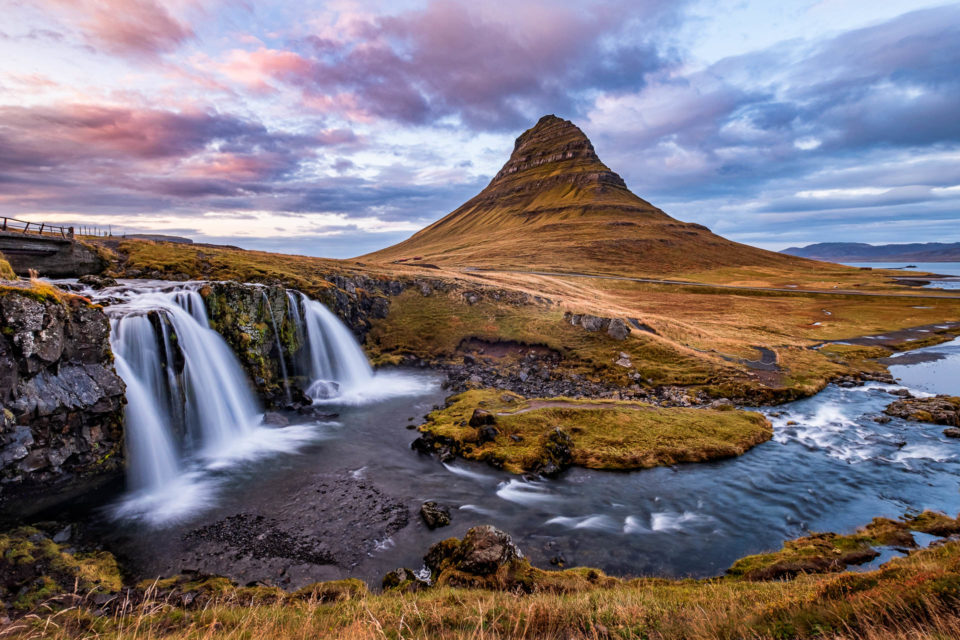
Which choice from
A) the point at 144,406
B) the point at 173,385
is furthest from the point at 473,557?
the point at 173,385

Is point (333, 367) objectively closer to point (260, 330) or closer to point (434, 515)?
point (260, 330)

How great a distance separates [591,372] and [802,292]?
94586 millimetres

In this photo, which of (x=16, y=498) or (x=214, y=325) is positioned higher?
(x=214, y=325)

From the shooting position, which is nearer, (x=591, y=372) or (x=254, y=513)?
(x=254, y=513)

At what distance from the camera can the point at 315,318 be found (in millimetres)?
39938

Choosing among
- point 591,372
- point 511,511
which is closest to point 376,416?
point 511,511

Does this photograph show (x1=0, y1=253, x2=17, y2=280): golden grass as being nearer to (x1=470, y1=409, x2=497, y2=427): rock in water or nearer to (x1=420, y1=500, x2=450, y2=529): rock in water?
(x1=420, y1=500, x2=450, y2=529): rock in water

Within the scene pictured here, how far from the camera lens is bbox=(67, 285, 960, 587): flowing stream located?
15.9 metres

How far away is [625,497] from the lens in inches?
775

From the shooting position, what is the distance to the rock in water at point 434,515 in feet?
57.6

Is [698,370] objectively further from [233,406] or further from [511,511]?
[233,406]

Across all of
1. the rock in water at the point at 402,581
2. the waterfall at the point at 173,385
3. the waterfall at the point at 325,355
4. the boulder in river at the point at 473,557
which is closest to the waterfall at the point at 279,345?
the waterfall at the point at 325,355

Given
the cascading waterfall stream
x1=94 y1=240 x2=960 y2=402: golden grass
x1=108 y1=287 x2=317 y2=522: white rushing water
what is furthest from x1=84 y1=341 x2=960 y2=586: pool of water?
x1=94 y1=240 x2=960 y2=402: golden grass

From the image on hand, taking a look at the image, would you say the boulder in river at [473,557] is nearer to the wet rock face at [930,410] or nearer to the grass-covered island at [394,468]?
the grass-covered island at [394,468]
